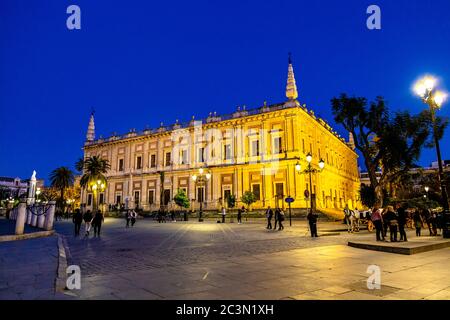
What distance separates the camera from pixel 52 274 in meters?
5.11

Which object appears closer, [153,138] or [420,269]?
[420,269]

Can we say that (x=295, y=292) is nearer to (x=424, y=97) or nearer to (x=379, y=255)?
(x=379, y=255)

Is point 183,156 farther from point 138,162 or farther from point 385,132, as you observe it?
point 385,132

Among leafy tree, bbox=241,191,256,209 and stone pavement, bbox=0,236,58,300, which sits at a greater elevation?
leafy tree, bbox=241,191,256,209

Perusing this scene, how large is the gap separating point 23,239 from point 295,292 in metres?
11.1

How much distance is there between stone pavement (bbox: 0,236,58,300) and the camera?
3.93m

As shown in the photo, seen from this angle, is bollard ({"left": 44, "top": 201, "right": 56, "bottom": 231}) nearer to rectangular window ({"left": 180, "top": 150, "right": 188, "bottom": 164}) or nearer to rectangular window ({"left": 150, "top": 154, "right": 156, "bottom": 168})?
rectangular window ({"left": 180, "top": 150, "right": 188, "bottom": 164})

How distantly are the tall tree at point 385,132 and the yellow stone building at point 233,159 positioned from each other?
681 centimetres

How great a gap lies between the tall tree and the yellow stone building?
6.81 metres

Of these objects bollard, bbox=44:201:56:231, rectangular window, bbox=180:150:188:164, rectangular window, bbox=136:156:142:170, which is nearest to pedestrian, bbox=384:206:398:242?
bollard, bbox=44:201:56:231

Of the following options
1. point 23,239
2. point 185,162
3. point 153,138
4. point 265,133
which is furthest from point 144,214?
point 23,239

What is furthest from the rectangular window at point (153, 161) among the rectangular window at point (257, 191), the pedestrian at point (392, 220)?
the pedestrian at point (392, 220)

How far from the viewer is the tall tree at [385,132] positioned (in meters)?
23.5

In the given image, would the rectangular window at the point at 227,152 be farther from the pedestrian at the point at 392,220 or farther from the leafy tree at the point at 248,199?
the pedestrian at the point at 392,220
